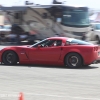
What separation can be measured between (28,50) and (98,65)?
2.92 meters

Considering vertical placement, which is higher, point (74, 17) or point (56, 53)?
point (74, 17)

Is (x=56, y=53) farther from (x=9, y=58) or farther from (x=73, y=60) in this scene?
(x=9, y=58)

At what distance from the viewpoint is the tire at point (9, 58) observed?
49.5 feet

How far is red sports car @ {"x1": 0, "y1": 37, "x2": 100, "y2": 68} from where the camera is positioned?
14047mm

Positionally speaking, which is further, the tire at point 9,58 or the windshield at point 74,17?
the windshield at point 74,17

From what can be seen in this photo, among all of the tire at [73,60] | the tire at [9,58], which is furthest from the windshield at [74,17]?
the tire at [73,60]

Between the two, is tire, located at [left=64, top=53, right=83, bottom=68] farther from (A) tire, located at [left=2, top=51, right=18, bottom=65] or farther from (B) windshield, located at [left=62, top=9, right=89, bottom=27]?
(B) windshield, located at [left=62, top=9, right=89, bottom=27]

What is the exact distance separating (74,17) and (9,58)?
13154mm

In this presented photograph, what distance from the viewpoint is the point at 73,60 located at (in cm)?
1424

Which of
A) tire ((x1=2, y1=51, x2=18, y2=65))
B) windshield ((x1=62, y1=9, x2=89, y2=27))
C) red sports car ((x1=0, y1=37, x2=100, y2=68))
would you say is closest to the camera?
red sports car ((x1=0, y1=37, x2=100, y2=68))

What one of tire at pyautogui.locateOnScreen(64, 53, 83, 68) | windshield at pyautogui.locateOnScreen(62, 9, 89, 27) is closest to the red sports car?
tire at pyautogui.locateOnScreen(64, 53, 83, 68)

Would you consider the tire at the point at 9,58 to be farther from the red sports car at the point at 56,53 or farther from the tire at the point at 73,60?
the tire at the point at 73,60

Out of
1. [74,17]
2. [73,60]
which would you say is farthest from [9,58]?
[74,17]

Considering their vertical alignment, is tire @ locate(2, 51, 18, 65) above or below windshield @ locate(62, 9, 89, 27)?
below
